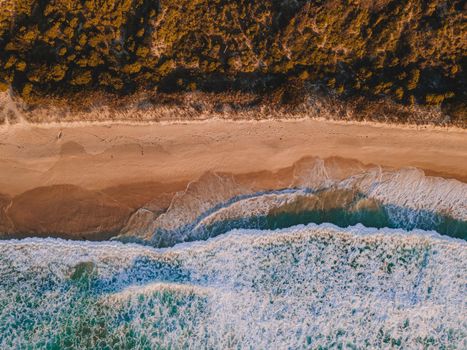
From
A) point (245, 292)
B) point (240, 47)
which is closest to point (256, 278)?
point (245, 292)

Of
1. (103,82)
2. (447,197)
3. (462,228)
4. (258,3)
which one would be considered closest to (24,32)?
(103,82)

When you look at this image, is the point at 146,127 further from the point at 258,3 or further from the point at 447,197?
the point at 447,197

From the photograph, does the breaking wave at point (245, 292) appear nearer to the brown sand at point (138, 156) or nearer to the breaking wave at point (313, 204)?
the breaking wave at point (313, 204)

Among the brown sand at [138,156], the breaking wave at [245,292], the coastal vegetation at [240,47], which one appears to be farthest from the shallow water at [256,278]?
the coastal vegetation at [240,47]

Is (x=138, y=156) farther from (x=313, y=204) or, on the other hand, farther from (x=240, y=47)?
(x=313, y=204)

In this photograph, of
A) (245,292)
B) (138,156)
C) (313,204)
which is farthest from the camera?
(313,204)

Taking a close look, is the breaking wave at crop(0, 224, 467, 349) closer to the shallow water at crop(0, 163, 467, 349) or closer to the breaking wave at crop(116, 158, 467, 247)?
the shallow water at crop(0, 163, 467, 349)
